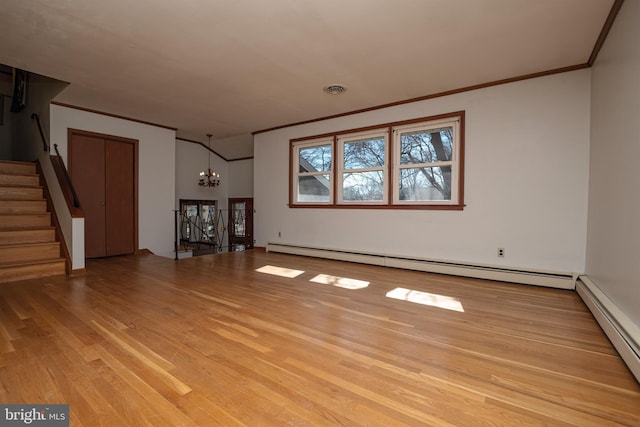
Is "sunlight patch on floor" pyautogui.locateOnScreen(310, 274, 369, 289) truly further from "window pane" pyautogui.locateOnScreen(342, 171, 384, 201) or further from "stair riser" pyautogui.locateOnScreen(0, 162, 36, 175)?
"stair riser" pyautogui.locateOnScreen(0, 162, 36, 175)

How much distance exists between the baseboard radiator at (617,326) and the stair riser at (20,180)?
708 cm

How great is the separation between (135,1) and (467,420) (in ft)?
11.5

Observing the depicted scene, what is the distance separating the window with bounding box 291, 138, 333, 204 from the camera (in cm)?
556

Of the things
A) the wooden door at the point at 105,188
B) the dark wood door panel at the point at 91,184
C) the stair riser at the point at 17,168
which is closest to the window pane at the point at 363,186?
the wooden door at the point at 105,188

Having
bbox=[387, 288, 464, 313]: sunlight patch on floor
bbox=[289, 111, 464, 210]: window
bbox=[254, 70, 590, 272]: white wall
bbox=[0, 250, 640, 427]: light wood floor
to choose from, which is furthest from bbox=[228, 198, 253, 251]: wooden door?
bbox=[387, 288, 464, 313]: sunlight patch on floor

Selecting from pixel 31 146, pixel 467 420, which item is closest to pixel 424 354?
pixel 467 420

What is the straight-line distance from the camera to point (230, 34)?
2.84m

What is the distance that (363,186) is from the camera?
514 centimetres

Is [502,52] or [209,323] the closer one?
[209,323]

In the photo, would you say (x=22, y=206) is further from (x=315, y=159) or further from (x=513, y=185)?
(x=513, y=185)

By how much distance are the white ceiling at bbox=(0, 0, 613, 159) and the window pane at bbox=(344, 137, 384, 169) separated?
27.6 inches

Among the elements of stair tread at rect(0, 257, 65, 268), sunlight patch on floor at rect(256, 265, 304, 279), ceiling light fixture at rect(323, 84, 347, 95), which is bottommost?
sunlight patch on floor at rect(256, 265, 304, 279)

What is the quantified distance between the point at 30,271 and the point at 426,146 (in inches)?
217

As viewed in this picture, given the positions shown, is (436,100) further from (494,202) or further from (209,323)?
(209,323)
